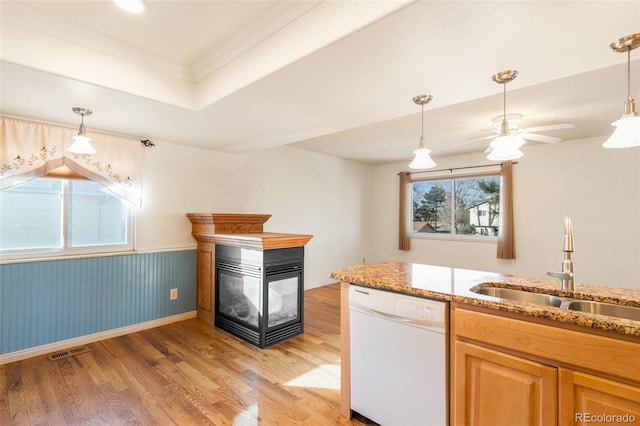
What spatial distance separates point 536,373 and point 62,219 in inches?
151

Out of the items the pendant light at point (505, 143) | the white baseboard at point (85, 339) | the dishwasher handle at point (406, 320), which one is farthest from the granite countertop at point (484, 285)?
the white baseboard at point (85, 339)

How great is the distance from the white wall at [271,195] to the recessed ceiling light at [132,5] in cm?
213

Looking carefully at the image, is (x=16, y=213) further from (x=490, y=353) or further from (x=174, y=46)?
(x=490, y=353)

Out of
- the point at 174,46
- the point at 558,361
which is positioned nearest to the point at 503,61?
the point at 558,361

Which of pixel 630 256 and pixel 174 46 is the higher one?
pixel 174 46

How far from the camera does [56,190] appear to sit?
2873 millimetres

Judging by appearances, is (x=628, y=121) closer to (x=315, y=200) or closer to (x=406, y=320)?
(x=406, y=320)

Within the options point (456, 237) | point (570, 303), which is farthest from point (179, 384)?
point (456, 237)

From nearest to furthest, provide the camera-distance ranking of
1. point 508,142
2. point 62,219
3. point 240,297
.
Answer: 1. point 508,142
2. point 62,219
3. point 240,297

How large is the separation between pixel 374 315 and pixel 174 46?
2181mm

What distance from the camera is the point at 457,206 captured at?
5297mm

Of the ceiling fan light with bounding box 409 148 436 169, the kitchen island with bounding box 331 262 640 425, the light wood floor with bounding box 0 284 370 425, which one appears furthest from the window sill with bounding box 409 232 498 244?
the kitchen island with bounding box 331 262 640 425

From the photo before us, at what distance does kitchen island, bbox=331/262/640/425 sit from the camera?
42.2 inches

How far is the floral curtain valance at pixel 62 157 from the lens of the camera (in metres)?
2.52
